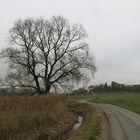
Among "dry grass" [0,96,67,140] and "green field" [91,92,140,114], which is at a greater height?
"green field" [91,92,140,114]

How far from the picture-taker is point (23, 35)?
5088 cm

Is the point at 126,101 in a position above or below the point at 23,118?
above

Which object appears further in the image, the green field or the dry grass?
the green field

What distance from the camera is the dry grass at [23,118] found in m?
14.1

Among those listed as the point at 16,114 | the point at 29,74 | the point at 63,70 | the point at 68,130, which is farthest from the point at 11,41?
the point at 16,114

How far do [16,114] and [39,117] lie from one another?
3125 mm

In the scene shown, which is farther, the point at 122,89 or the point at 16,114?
the point at 122,89

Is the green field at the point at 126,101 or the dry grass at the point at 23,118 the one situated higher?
the green field at the point at 126,101

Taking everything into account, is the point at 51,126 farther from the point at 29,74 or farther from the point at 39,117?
the point at 29,74

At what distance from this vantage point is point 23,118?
16234 millimetres

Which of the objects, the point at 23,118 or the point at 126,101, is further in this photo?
the point at 126,101

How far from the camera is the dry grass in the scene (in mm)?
14125

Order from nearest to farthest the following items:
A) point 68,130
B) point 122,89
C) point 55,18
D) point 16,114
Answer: point 16,114 < point 68,130 < point 55,18 < point 122,89

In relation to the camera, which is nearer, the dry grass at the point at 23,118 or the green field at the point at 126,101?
the dry grass at the point at 23,118
